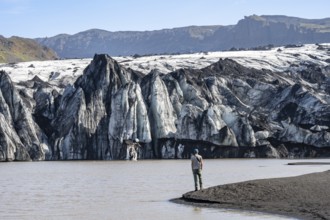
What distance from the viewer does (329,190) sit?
1169 inches

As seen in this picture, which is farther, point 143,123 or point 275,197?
point 143,123

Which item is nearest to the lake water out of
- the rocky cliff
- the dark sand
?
the dark sand

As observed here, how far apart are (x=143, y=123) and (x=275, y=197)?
205 feet

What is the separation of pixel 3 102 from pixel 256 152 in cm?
3523

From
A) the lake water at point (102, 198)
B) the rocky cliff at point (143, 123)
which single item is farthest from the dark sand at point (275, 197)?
the rocky cliff at point (143, 123)

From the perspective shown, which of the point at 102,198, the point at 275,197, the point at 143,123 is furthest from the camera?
the point at 143,123

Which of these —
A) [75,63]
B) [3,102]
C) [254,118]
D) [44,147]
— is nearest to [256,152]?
[254,118]

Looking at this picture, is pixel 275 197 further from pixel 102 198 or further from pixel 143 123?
pixel 143 123

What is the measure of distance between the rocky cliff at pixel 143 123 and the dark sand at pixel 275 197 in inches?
2221

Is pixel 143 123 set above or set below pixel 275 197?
below

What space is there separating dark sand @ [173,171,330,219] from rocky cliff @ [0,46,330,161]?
56411 mm

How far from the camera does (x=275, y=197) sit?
29000 millimetres

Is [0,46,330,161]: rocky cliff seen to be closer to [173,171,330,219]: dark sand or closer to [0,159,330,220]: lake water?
[0,159,330,220]: lake water

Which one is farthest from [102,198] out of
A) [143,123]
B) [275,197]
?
[143,123]
